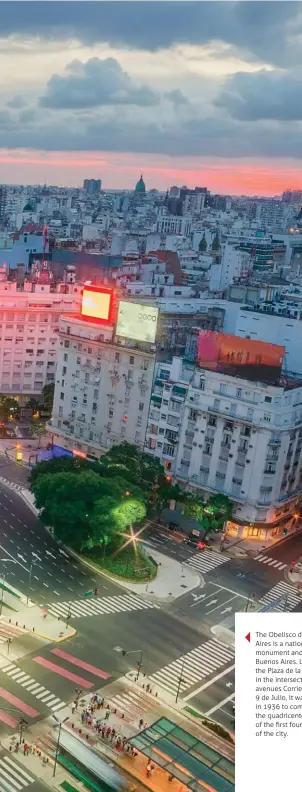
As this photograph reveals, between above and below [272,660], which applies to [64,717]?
below

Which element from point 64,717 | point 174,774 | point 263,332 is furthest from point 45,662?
point 263,332

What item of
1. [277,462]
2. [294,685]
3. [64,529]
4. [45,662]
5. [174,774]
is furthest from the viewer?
[277,462]

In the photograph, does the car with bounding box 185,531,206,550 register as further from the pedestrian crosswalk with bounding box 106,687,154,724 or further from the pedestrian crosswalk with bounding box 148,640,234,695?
the pedestrian crosswalk with bounding box 106,687,154,724

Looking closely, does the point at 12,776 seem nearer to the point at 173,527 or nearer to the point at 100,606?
the point at 100,606

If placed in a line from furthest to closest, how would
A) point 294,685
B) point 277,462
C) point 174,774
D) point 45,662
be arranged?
point 277,462 → point 45,662 → point 174,774 → point 294,685

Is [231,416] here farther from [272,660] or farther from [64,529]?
[272,660]

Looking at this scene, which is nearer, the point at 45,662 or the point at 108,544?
the point at 45,662

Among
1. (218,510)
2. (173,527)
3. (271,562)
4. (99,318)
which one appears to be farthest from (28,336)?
(271,562)

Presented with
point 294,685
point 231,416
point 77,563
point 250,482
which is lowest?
point 77,563
